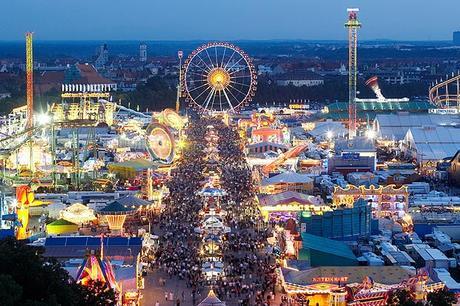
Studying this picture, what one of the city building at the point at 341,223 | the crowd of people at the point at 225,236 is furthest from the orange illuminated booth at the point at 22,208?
the city building at the point at 341,223

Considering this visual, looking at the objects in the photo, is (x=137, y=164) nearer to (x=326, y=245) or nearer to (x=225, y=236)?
(x=225, y=236)

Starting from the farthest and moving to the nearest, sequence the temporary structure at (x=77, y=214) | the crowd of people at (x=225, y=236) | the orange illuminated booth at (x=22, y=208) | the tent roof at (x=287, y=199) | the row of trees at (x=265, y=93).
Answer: the row of trees at (x=265, y=93) < the tent roof at (x=287, y=199) < the temporary structure at (x=77, y=214) < the orange illuminated booth at (x=22, y=208) < the crowd of people at (x=225, y=236)

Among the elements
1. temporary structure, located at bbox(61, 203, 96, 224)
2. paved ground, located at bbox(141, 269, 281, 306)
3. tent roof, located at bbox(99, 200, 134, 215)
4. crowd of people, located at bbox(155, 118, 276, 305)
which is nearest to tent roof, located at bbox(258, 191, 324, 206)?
crowd of people, located at bbox(155, 118, 276, 305)

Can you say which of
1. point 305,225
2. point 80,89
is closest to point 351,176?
point 305,225

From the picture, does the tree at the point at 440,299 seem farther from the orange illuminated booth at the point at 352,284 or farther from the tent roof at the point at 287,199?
the tent roof at the point at 287,199

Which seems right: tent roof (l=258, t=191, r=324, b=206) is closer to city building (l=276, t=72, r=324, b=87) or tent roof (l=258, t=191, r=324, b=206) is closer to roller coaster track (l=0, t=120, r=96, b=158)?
roller coaster track (l=0, t=120, r=96, b=158)

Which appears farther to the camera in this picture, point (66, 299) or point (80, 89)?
point (80, 89)

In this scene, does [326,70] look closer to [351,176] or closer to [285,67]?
[285,67]

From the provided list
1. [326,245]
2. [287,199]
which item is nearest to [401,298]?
[326,245]
